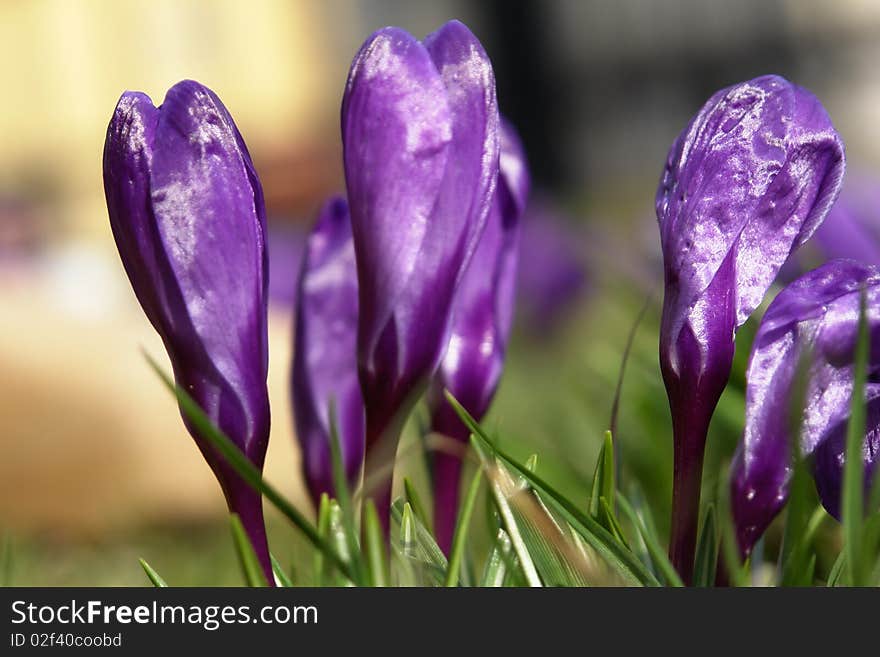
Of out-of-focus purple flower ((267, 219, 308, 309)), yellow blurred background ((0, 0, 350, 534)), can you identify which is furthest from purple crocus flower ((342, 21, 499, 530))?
out-of-focus purple flower ((267, 219, 308, 309))

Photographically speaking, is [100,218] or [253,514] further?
[100,218]

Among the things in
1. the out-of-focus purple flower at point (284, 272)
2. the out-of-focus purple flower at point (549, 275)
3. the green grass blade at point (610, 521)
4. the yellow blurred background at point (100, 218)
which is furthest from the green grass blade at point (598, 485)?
the out-of-focus purple flower at point (549, 275)

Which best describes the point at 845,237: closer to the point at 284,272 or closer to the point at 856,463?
the point at 856,463

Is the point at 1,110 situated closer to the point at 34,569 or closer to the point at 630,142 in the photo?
the point at 630,142

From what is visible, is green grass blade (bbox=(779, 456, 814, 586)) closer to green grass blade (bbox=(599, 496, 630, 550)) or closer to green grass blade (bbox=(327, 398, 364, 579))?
green grass blade (bbox=(599, 496, 630, 550))

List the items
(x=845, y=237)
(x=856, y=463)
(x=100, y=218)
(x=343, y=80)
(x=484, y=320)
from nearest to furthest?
(x=856, y=463), (x=484, y=320), (x=845, y=237), (x=100, y=218), (x=343, y=80)

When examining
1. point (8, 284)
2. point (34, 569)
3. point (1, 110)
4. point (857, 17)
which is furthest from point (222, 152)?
point (1, 110)

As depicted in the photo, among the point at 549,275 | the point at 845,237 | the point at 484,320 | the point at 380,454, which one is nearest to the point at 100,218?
the point at 549,275
